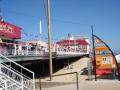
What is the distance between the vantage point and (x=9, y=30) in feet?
127

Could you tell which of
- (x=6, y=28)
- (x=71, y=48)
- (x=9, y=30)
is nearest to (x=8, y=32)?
(x=9, y=30)

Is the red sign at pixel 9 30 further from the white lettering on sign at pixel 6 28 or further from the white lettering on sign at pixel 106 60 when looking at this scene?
the white lettering on sign at pixel 106 60

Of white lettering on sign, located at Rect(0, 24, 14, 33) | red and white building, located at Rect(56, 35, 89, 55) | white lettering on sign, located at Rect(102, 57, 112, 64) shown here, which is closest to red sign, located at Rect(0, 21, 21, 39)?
white lettering on sign, located at Rect(0, 24, 14, 33)

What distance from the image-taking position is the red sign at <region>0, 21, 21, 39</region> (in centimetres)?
3647

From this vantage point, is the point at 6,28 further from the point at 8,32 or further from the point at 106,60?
the point at 106,60

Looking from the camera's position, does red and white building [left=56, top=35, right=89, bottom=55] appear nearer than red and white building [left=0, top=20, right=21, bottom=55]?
No

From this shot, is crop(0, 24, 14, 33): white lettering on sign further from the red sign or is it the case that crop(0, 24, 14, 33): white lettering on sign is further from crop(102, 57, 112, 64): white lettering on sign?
crop(102, 57, 112, 64): white lettering on sign

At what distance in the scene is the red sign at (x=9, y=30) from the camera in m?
36.5

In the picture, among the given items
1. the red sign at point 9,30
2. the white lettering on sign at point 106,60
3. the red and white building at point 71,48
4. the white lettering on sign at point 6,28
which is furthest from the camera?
the red and white building at point 71,48

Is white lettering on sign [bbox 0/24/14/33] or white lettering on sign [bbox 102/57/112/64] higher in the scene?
white lettering on sign [bbox 0/24/14/33]

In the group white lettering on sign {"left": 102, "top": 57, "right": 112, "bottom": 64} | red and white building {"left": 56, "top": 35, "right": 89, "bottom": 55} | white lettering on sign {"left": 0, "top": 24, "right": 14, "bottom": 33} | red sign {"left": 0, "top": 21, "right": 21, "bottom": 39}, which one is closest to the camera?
white lettering on sign {"left": 102, "top": 57, "right": 112, "bottom": 64}

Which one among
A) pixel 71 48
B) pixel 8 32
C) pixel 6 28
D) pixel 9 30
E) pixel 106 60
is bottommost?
pixel 106 60

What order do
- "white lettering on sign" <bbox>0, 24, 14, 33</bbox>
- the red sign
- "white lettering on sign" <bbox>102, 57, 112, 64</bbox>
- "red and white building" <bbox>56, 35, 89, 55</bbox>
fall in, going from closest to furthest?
"white lettering on sign" <bbox>102, 57, 112, 64</bbox>, "white lettering on sign" <bbox>0, 24, 14, 33</bbox>, the red sign, "red and white building" <bbox>56, 35, 89, 55</bbox>

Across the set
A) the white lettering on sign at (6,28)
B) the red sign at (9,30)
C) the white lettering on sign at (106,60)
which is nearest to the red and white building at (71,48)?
the red sign at (9,30)
